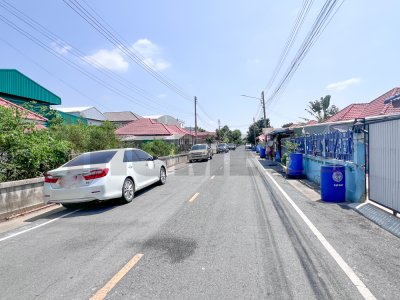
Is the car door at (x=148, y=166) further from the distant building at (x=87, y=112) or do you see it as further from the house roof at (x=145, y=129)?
the distant building at (x=87, y=112)

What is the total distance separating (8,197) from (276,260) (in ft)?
23.5

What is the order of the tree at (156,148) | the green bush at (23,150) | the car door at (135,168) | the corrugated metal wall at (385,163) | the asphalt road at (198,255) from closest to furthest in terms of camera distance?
the asphalt road at (198,255), the corrugated metal wall at (385,163), the green bush at (23,150), the car door at (135,168), the tree at (156,148)

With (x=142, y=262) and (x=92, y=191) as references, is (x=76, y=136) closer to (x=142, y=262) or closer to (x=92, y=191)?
(x=92, y=191)

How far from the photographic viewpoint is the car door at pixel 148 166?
1074cm

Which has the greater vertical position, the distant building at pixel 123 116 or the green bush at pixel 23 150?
the distant building at pixel 123 116

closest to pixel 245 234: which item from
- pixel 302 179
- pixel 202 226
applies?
pixel 202 226

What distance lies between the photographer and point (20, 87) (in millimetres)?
24578

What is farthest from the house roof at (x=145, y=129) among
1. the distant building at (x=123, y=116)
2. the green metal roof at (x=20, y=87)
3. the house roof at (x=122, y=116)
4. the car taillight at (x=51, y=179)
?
the car taillight at (x=51, y=179)

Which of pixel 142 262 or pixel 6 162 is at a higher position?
pixel 6 162

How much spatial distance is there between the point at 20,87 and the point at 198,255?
2592 centimetres

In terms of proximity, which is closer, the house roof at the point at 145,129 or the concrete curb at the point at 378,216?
the concrete curb at the point at 378,216

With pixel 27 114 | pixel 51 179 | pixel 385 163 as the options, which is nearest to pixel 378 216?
pixel 385 163

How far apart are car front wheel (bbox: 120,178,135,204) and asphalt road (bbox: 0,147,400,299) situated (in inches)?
31.7

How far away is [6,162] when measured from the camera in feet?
29.1
